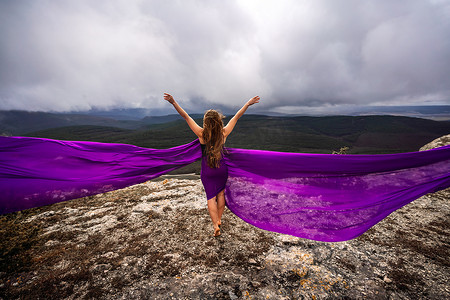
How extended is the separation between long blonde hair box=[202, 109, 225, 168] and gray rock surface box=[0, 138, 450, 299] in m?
1.89

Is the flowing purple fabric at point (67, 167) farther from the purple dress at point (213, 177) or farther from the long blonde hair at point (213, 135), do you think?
the long blonde hair at point (213, 135)

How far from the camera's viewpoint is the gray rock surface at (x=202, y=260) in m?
2.89

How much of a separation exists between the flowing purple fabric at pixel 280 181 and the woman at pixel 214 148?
0.39 metres

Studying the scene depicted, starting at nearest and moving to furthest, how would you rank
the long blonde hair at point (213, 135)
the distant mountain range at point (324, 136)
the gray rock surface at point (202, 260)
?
the gray rock surface at point (202, 260), the long blonde hair at point (213, 135), the distant mountain range at point (324, 136)

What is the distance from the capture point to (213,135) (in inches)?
140

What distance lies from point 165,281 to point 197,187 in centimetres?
450

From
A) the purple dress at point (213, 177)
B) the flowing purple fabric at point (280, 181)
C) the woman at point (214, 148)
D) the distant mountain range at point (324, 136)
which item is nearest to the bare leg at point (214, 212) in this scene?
the woman at point (214, 148)

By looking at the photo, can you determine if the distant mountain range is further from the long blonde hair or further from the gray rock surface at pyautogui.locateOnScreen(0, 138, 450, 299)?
the long blonde hair

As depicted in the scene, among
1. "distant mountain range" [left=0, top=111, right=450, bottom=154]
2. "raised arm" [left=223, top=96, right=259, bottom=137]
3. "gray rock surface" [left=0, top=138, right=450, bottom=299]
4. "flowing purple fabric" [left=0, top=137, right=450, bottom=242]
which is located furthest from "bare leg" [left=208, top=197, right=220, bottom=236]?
"distant mountain range" [left=0, top=111, right=450, bottom=154]

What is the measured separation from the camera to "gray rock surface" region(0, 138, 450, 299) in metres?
2.89

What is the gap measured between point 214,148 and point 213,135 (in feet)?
0.82

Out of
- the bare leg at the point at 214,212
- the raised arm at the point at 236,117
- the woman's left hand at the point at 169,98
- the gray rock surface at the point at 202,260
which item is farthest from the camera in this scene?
the bare leg at the point at 214,212

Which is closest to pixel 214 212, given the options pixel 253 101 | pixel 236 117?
pixel 236 117

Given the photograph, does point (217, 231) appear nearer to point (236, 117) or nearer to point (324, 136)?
point (236, 117)
